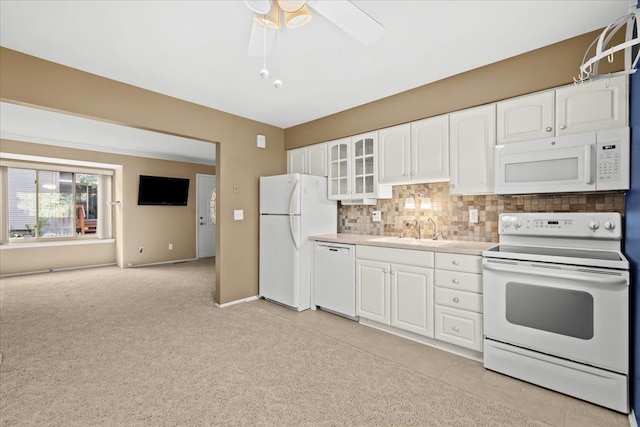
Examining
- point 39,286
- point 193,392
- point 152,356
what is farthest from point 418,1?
point 39,286

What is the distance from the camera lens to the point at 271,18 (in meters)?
1.73

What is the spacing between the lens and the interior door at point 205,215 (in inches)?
285

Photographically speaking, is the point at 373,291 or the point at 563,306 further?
the point at 373,291

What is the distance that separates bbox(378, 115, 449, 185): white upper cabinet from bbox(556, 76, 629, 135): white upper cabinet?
2.78 ft

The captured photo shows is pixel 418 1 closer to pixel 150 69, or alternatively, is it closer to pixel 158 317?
pixel 150 69

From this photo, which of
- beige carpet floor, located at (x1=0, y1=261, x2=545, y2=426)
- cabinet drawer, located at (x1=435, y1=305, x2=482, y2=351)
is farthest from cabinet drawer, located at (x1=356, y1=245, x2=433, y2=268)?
beige carpet floor, located at (x1=0, y1=261, x2=545, y2=426)

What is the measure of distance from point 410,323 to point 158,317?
271 cm

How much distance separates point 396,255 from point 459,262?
22.4 inches

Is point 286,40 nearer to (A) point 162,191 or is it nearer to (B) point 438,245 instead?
(B) point 438,245

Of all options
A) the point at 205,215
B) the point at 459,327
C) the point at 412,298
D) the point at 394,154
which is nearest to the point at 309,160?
the point at 394,154

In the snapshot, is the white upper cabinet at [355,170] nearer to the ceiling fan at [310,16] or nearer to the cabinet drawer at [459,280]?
the cabinet drawer at [459,280]

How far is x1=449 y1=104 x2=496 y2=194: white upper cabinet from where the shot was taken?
8.36ft

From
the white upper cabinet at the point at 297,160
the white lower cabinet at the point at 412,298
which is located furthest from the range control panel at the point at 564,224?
the white upper cabinet at the point at 297,160

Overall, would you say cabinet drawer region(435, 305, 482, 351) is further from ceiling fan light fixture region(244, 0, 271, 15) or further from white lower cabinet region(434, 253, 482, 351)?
ceiling fan light fixture region(244, 0, 271, 15)
